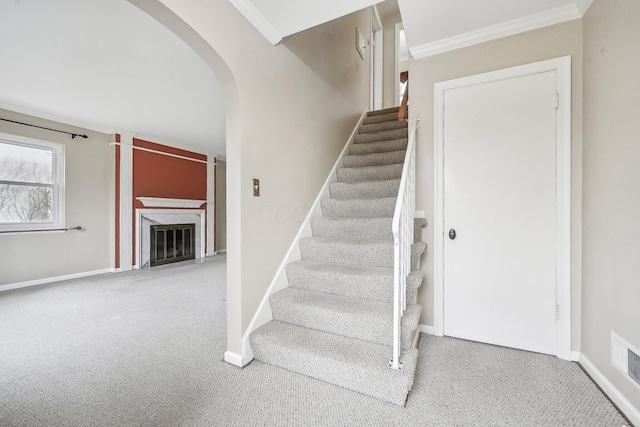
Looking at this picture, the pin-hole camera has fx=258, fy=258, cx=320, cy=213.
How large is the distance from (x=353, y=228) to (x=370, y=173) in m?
0.78

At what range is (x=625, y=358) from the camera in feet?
4.00

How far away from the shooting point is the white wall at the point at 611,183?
1.17 meters

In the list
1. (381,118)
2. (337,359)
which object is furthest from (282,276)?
(381,118)

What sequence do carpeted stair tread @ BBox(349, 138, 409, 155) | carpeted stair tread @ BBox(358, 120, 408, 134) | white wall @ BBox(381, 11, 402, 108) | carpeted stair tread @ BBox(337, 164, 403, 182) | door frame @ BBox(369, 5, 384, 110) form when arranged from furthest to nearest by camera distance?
1. white wall @ BBox(381, 11, 402, 108)
2. door frame @ BBox(369, 5, 384, 110)
3. carpeted stair tread @ BBox(358, 120, 408, 134)
4. carpeted stair tread @ BBox(349, 138, 409, 155)
5. carpeted stair tread @ BBox(337, 164, 403, 182)

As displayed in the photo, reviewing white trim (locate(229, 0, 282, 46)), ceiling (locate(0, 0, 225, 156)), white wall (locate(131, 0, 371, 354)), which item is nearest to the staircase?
white wall (locate(131, 0, 371, 354))

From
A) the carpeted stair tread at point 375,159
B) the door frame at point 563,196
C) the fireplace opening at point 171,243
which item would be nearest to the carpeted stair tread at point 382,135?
the carpeted stair tread at point 375,159

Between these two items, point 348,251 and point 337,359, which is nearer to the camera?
point 337,359

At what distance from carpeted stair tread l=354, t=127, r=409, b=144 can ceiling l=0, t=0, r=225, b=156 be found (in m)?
1.87

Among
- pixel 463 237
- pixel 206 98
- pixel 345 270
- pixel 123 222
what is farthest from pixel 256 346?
pixel 123 222

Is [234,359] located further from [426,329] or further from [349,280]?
[426,329]

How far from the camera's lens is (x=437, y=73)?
203cm

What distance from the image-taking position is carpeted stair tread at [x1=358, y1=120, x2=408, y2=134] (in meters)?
3.37

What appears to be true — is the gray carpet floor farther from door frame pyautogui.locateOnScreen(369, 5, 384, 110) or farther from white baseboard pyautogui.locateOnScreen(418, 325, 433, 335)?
door frame pyautogui.locateOnScreen(369, 5, 384, 110)

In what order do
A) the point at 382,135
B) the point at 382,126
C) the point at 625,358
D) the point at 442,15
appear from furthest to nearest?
the point at 382,126 → the point at 382,135 → the point at 442,15 → the point at 625,358
